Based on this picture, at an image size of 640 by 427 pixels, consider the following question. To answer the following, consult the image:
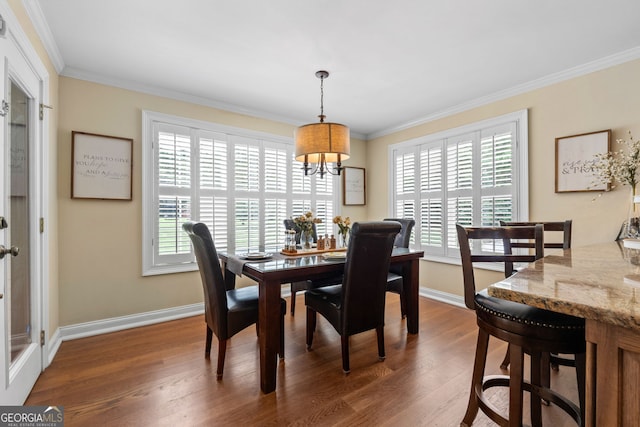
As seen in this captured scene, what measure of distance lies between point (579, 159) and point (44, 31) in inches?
173

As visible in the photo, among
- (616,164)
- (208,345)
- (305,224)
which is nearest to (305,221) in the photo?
(305,224)

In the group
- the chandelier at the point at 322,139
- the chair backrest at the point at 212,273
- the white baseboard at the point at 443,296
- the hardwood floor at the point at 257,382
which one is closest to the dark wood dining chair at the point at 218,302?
the chair backrest at the point at 212,273

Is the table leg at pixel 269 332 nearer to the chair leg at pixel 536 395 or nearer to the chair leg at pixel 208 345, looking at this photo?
the chair leg at pixel 208 345

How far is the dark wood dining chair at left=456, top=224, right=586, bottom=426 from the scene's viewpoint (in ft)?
3.76

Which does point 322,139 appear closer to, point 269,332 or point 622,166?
point 269,332

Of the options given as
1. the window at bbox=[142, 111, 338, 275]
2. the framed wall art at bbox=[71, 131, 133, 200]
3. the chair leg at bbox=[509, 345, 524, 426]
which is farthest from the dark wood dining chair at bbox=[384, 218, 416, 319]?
the framed wall art at bbox=[71, 131, 133, 200]

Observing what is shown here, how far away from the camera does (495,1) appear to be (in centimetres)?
188

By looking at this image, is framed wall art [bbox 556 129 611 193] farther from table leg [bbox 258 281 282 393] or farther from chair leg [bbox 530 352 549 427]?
table leg [bbox 258 281 282 393]

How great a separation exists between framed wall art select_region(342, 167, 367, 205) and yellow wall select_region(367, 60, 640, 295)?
5.94ft

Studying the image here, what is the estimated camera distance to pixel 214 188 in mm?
3506

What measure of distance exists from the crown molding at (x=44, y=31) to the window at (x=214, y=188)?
77 centimetres

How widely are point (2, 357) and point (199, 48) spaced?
2.32m

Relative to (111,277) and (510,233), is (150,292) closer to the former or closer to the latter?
(111,277)
